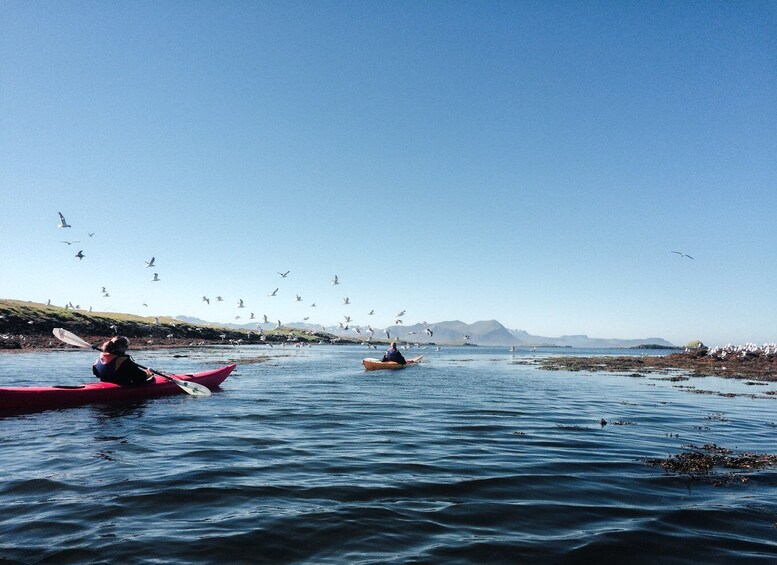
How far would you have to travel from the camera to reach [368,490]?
293 inches

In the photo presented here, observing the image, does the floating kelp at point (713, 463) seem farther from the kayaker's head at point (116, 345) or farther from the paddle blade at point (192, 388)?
the kayaker's head at point (116, 345)

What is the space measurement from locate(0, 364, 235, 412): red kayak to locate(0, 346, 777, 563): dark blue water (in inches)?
41.2

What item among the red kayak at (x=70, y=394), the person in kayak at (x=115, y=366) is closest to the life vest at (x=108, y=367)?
the person in kayak at (x=115, y=366)

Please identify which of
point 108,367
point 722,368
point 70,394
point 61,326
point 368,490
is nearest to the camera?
point 368,490

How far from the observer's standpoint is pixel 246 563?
5.00 meters

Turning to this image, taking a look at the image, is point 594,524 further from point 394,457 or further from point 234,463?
point 234,463

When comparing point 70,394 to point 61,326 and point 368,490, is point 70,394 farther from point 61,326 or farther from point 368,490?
point 61,326

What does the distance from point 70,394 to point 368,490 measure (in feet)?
44.2

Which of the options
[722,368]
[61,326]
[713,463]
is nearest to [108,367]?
[713,463]

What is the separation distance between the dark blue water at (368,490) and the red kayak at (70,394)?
3.44 ft

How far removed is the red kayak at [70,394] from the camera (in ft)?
48.0

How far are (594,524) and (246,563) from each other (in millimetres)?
4648

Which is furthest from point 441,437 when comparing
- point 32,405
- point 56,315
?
point 56,315

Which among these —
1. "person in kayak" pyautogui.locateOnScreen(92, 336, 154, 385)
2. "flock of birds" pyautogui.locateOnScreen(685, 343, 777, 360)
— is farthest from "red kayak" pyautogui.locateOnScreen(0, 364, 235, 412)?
"flock of birds" pyautogui.locateOnScreen(685, 343, 777, 360)
